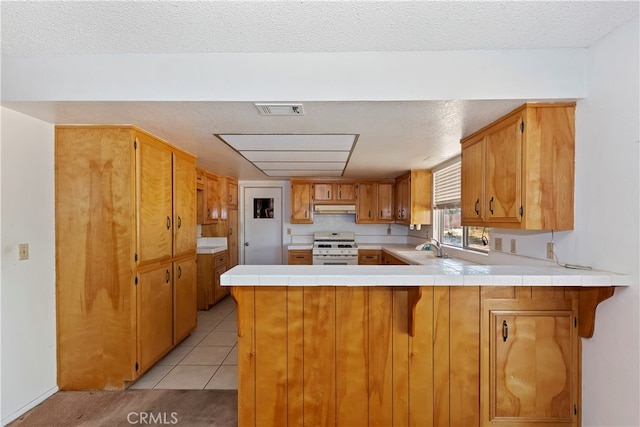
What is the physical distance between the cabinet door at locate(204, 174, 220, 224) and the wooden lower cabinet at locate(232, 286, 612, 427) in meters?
3.05

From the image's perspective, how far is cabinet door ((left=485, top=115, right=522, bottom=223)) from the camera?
5.62ft

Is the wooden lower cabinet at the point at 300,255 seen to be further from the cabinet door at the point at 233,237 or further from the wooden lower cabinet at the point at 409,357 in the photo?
the wooden lower cabinet at the point at 409,357

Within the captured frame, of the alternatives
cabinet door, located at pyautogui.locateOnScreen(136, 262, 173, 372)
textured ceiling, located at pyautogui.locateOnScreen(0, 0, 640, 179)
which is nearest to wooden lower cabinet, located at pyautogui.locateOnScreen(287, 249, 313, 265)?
cabinet door, located at pyautogui.locateOnScreen(136, 262, 173, 372)

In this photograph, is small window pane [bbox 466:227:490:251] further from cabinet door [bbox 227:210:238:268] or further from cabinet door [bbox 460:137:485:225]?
cabinet door [bbox 227:210:238:268]

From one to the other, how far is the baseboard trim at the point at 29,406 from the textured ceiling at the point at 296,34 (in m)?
1.99

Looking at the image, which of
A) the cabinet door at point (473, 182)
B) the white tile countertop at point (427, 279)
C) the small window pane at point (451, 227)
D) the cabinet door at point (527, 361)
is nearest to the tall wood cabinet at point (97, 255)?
the white tile countertop at point (427, 279)

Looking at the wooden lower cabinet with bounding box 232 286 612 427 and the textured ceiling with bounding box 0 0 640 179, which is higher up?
the textured ceiling with bounding box 0 0 640 179

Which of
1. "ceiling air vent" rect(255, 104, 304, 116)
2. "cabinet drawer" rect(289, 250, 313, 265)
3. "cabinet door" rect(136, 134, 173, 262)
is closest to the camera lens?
"ceiling air vent" rect(255, 104, 304, 116)

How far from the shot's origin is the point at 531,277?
139 centimetres

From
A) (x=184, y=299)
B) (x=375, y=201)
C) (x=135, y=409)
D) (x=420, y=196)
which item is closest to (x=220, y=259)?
(x=184, y=299)

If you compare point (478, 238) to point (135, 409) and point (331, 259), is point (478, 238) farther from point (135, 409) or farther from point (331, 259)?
point (135, 409)

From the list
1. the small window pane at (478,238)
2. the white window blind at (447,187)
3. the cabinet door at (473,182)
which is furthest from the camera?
the white window blind at (447,187)

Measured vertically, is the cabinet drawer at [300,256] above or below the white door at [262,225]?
below

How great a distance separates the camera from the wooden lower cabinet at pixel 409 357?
158 centimetres
